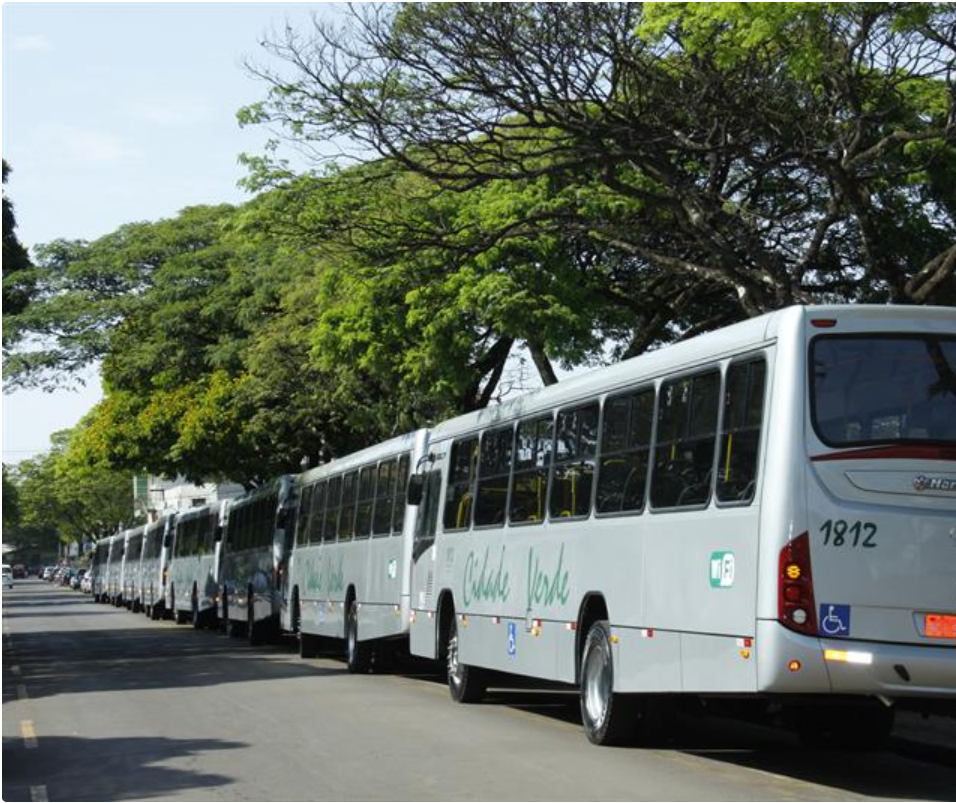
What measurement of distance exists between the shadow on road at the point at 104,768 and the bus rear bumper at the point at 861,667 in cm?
392

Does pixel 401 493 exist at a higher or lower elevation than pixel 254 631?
higher

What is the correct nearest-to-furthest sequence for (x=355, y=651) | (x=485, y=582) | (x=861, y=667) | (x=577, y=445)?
(x=861, y=667), (x=577, y=445), (x=485, y=582), (x=355, y=651)

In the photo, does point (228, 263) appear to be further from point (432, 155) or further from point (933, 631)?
point (933, 631)

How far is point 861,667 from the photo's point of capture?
11.0 m

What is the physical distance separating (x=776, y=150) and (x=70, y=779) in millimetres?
14394

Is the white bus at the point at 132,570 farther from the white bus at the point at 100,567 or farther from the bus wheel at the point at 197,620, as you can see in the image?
the bus wheel at the point at 197,620

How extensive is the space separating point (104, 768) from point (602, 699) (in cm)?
383

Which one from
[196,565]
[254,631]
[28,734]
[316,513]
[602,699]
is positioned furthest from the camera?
[196,565]

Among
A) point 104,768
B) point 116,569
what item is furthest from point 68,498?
point 104,768

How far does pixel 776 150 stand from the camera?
23.9 meters

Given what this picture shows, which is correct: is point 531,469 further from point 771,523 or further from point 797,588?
point 797,588

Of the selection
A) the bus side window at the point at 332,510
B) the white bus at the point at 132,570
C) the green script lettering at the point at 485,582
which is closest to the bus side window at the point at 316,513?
the bus side window at the point at 332,510

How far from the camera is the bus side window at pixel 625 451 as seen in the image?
1373 cm

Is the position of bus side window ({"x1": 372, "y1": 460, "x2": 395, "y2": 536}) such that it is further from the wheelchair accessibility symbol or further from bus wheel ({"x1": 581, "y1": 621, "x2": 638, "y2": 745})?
the wheelchair accessibility symbol
